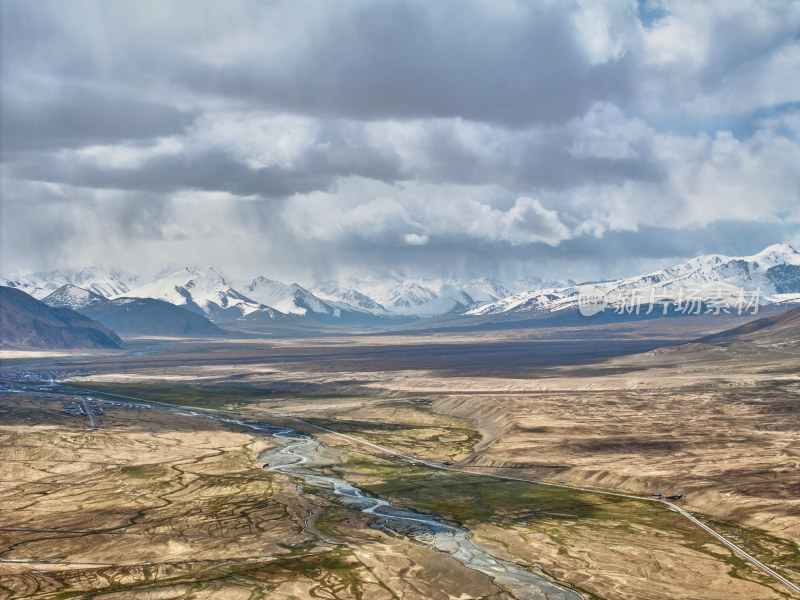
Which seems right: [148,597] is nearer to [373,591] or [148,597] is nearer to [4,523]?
[373,591]

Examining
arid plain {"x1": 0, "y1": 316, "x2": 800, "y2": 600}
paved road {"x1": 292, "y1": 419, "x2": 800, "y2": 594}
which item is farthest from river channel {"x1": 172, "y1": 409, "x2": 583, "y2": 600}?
paved road {"x1": 292, "y1": 419, "x2": 800, "y2": 594}

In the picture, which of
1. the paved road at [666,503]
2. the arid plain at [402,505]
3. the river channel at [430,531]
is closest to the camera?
the river channel at [430,531]

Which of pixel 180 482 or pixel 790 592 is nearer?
pixel 790 592

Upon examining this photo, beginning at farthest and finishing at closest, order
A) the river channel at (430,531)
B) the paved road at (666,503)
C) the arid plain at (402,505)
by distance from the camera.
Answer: the paved road at (666,503), the arid plain at (402,505), the river channel at (430,531)

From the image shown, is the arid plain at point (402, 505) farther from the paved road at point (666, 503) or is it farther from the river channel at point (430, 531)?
the river channel at point (430, 531)

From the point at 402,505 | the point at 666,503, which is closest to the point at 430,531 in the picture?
the point at 402,505

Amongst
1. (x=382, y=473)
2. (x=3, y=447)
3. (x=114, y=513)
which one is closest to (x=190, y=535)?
(x=114, y=513)

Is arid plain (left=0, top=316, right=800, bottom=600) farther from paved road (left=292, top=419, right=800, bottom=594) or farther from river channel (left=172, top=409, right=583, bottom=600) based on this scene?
river channel (left=172, top=409, right=583, bottom=600)

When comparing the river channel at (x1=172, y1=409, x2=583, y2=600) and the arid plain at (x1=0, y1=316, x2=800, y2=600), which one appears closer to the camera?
the river channel at (x1=172, y1=409, x2=583, y2=600)

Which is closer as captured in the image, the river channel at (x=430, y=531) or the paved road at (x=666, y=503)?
the river channel at (x=430, y=531)

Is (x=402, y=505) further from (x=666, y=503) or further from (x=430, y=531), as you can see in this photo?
(x=666, y=503)

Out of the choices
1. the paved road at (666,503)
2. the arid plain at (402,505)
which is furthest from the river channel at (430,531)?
the paved road at (666,503)
